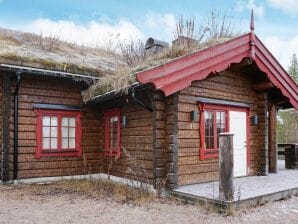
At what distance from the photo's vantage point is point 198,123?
8375 millimetres

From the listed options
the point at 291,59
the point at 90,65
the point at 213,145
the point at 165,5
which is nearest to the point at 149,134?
the point at 213,145

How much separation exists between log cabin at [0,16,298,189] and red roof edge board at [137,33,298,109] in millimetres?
22

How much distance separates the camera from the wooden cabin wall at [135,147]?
815 cm

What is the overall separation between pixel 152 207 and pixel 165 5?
30.8 ft

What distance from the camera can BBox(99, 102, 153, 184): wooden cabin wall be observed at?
815cm

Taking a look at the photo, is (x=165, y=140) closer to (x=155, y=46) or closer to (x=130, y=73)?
(x=130, y=73)

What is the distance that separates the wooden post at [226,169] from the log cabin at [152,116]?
1.44m

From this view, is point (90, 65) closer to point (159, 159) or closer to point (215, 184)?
point (159, 159)

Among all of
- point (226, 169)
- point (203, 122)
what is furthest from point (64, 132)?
point (226, 169)

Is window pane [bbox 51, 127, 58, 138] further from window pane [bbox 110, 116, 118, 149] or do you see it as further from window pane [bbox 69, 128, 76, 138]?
window pane [bbox 110, 116, 118, 149]

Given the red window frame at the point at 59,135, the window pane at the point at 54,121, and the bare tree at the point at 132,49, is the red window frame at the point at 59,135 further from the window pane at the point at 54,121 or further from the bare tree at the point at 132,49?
the bare tree at the point at 132,49

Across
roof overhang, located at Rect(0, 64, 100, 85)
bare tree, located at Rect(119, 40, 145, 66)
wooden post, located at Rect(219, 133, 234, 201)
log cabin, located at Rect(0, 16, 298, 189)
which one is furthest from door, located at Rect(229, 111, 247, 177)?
bare tree, located at Rect(119, 40, 145, 66)

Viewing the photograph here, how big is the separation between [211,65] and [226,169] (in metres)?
2.65

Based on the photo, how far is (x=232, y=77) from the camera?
939cm
